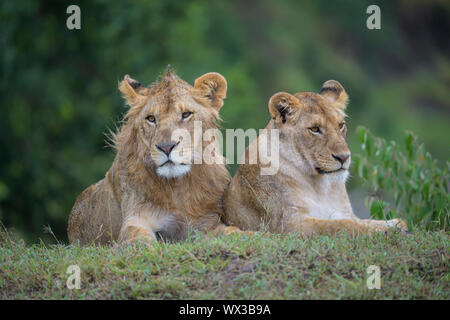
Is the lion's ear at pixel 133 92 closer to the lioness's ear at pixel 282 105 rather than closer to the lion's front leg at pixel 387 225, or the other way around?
the lioness's ear at pixel 282 105

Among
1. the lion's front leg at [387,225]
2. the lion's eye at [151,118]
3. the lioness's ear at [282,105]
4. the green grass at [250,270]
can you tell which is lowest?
the green grass at [250,270]

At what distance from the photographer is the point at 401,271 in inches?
202

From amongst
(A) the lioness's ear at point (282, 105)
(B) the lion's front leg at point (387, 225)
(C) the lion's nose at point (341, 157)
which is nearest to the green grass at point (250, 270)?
(B) the lion's front leg at point (387, 225)

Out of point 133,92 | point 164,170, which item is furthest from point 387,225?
point 133,92

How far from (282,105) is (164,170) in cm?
109

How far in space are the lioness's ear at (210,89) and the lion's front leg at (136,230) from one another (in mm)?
1129

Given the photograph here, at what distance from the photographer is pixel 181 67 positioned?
66.7 ft

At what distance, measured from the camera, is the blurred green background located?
15922 millimetres

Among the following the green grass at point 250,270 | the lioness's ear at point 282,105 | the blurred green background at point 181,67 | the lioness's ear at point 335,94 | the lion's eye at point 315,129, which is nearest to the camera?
the green grass at point 250,270

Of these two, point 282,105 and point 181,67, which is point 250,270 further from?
point 181,67

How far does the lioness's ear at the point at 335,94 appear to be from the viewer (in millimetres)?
6651

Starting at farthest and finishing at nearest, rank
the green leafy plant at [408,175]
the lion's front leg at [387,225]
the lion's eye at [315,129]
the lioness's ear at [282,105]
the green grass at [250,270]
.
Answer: the green leafy plant at [408,175] < the lioness's ear at [282,105] < the lion's eye at [315,129] < the lion's front leg at [387,225] < the green grass at [250,270]
